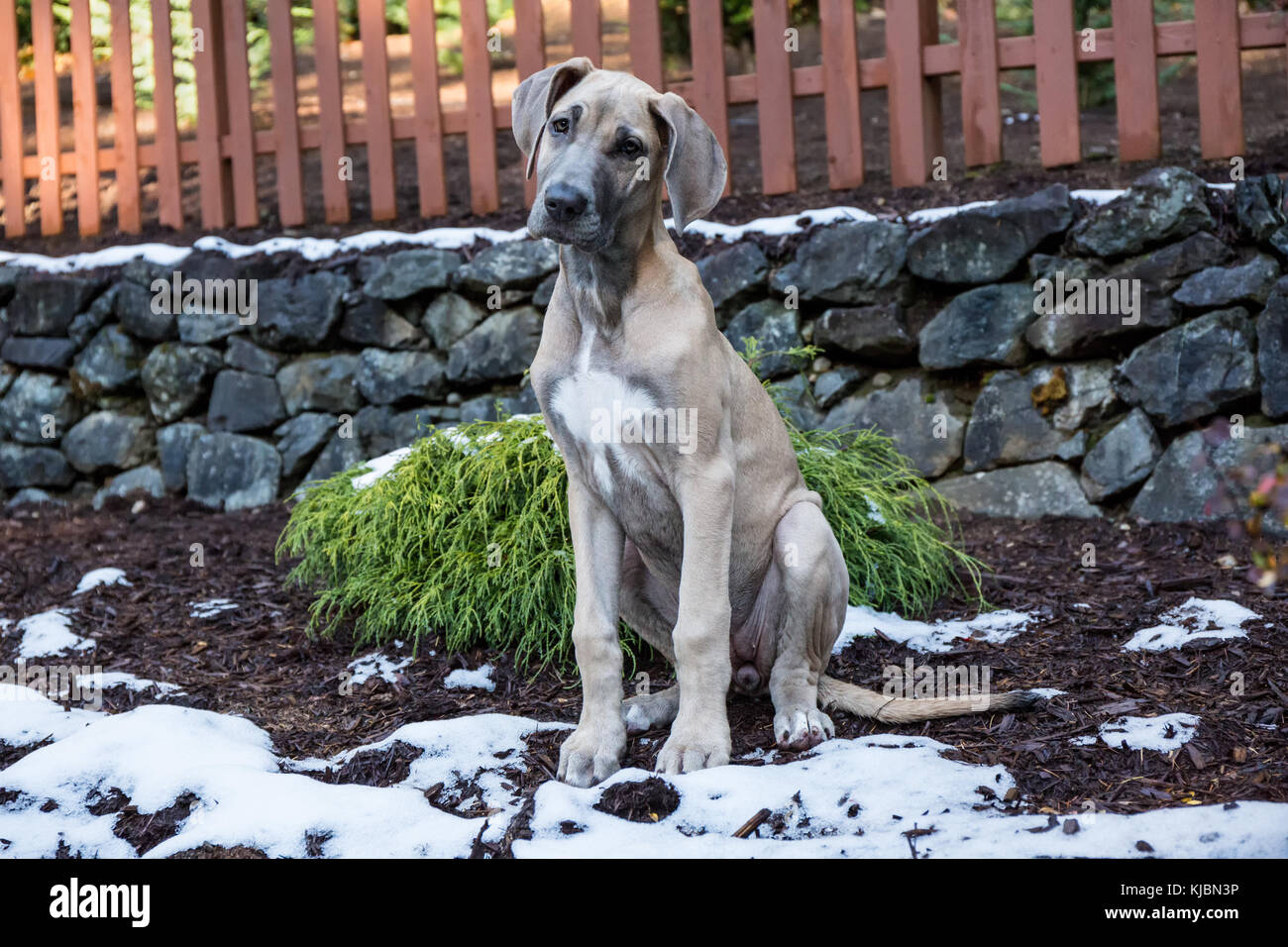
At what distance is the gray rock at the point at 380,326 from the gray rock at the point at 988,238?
2.82 m

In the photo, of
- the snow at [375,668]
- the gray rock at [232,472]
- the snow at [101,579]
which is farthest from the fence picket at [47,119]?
the snow at [375,668]

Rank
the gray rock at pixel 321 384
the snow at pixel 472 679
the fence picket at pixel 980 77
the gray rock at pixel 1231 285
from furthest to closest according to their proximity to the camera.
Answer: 1. the gray rock at pixel 321 384
2. the fence picket at pixel 980 77
3. the gray rock at pixel 1231 285
4. the snow at pixel 472 679

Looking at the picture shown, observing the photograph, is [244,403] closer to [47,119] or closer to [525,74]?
[525,74]

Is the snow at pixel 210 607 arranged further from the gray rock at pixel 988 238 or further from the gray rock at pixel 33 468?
the gray rock at pixel 988 238

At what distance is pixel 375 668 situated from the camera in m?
4.37

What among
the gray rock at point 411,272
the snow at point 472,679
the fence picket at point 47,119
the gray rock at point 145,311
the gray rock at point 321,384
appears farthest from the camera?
the fence picket at point 47,119

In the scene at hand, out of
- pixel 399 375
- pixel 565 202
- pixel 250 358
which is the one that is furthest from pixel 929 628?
pixel 250 358

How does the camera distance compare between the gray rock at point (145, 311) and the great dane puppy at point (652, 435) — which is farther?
the gray rock at point (145, 311)

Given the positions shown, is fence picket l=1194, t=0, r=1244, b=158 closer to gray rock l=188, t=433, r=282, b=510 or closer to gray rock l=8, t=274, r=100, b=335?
gray rock l=188, t=433, r=282, b=510

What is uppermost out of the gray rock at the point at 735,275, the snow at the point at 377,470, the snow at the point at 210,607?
the gray rock at the point at 735,275

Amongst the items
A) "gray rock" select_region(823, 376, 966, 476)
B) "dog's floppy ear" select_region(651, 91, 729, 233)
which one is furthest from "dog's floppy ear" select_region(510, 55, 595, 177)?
"gray rock" select_region(823, 376, 966, 476)

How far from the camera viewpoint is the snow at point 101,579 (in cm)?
540

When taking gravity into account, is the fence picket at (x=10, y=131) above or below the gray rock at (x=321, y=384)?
above

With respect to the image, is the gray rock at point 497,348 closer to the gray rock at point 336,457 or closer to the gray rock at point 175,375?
the gray rock at point 336,457
